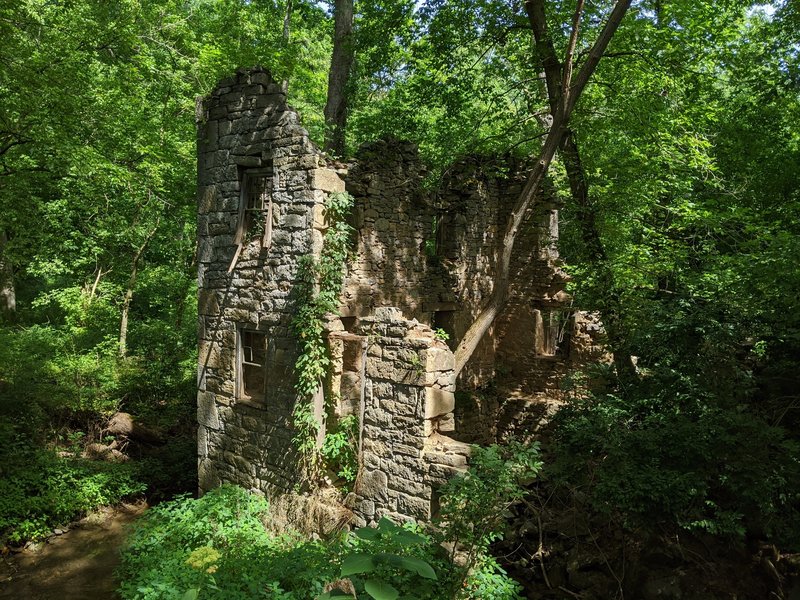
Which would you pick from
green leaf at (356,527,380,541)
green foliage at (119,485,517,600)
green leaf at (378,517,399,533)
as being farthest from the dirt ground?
green leaf at (356,527,380,541)

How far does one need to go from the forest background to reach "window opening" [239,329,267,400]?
126 inches

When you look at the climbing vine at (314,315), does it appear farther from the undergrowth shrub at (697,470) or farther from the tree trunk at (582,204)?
the tree trunk at (582,204)

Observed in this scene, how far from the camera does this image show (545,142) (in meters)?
7.88

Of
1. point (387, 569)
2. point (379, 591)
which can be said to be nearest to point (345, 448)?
point (387, 569)

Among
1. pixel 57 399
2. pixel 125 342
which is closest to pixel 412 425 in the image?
pixel 57 399

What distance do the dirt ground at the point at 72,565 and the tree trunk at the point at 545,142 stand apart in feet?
19.8


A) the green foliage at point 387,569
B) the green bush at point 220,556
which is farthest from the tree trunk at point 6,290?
the green foliage at point 387,569

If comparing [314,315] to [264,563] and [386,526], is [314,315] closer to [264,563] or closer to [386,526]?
[264,563]

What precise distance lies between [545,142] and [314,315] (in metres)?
4.23

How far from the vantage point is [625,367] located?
7371 millimetres

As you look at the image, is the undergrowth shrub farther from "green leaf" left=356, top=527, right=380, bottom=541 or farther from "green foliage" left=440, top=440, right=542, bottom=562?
"green leaf" left=356, top=527, right=380, bottom=541

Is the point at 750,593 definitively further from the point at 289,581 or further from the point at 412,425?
the point at 289,581

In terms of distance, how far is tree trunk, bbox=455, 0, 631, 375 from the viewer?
7445 mm

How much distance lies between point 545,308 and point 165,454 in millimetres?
8581
